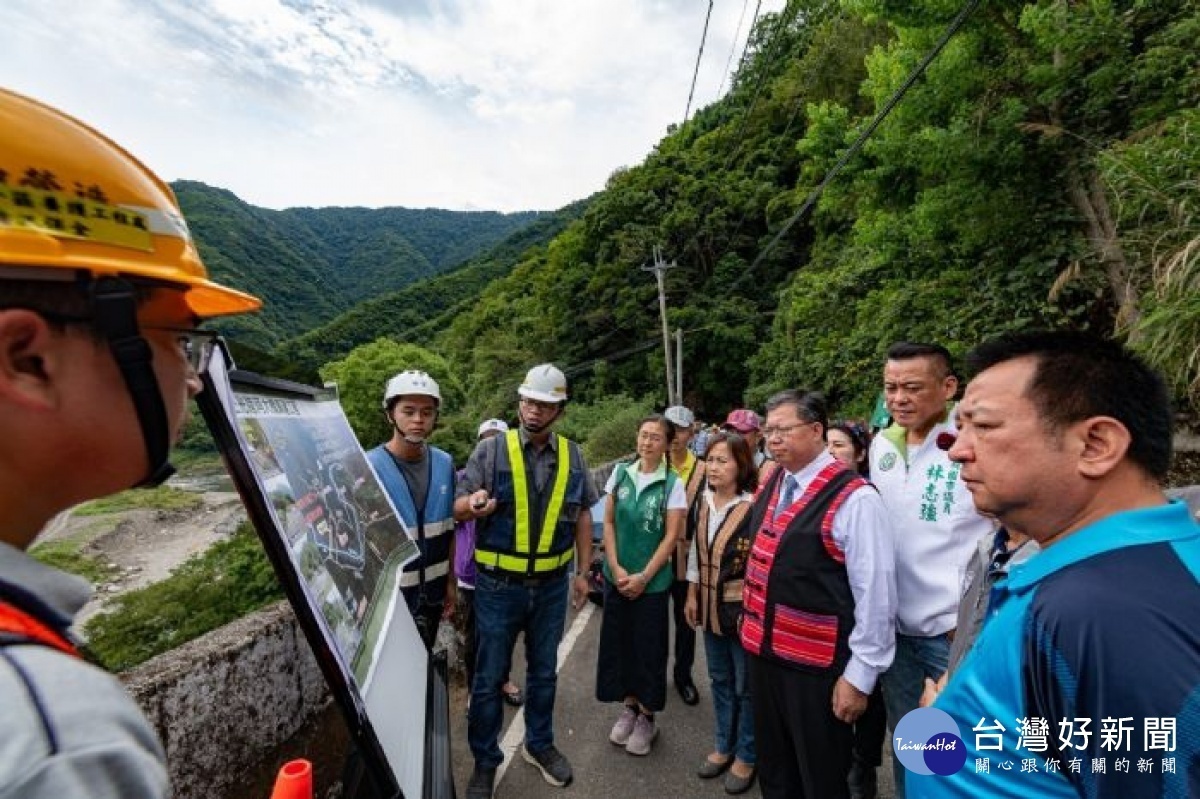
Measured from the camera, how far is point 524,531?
9.91ft

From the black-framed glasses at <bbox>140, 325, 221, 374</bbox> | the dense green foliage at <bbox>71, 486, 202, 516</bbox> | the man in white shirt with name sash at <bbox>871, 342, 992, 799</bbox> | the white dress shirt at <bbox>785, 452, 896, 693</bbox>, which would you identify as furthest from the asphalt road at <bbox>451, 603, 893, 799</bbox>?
the dense green foliage at <bbox>71, 486, 202, 516</bbox>

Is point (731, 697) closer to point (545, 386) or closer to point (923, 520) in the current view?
point (923, 520)

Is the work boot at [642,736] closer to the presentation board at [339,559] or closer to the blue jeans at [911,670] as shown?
the blue jeans at [911,670]

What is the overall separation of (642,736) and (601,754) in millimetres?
266

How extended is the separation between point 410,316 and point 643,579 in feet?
240

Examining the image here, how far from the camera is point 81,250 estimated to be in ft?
2.31

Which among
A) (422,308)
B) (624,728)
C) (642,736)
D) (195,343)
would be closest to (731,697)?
(642,736)

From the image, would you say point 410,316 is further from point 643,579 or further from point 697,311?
point 643,579

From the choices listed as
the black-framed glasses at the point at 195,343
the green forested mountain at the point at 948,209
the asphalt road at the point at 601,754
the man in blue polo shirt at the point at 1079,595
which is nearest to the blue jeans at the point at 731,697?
the asphalt road at the point at 601,754

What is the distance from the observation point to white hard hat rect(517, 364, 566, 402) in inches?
126

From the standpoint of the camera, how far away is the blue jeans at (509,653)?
116 inches

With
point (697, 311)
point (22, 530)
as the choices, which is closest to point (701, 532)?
point (22, 530)

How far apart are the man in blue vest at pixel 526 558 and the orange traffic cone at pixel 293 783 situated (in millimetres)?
1915

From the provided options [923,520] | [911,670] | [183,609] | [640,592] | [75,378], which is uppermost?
[75,378]
